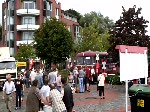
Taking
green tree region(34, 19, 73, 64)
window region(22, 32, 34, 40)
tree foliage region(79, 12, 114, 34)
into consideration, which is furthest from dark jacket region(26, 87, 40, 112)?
tree foliage region(79, 12, 114, 34)

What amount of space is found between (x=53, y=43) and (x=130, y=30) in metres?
16.2

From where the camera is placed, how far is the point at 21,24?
68.3 meters

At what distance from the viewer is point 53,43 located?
153 ft

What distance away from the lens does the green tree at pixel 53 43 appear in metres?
46.2

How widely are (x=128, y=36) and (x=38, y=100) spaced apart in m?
20.3

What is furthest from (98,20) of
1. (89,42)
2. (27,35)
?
(89,42)

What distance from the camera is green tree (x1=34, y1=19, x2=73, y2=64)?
46.2 m

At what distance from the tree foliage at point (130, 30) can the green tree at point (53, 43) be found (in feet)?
48.2

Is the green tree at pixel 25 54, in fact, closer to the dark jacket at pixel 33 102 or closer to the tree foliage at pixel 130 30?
the tree foliage at pixel 130 30

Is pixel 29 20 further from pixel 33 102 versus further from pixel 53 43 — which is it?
pixel 33 102

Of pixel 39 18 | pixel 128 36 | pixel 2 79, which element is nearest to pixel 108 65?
pixel 128 36

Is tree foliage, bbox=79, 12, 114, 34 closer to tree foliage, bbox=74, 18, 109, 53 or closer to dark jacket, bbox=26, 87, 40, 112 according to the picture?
tree foliage, bbox=74, 18, 109, 53

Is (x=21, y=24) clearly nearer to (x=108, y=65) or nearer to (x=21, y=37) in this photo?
(x=21, y=37)

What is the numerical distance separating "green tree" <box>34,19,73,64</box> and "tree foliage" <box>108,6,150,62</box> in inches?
578
